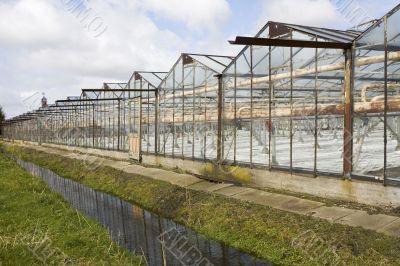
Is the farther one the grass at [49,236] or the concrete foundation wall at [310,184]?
the concrete foundation wall at [310,184]

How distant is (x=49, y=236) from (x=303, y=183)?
22.4ft

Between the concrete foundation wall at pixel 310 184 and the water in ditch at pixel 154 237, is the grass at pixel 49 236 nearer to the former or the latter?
the water in ditch at pixel 154 237

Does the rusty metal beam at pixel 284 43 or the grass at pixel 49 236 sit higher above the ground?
the rusty metal beam at pixel 284 43

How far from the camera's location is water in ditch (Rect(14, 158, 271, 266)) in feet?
28.2

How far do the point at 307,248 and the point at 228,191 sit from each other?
5347 mm

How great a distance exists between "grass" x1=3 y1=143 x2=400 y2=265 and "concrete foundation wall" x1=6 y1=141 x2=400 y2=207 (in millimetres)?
1681

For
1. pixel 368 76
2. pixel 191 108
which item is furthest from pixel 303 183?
pixel 191 108

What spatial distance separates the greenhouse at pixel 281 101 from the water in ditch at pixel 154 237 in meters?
3.79

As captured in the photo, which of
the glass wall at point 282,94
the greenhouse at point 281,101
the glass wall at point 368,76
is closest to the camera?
the glass wall at point 368,76

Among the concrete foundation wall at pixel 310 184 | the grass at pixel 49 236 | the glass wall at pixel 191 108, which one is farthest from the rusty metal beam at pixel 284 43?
the glass wall at pixel 191 108

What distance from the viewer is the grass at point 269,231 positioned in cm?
760

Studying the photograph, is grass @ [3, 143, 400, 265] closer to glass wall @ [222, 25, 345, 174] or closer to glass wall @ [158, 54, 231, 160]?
glass wall @ [222, 25, 345, 174]

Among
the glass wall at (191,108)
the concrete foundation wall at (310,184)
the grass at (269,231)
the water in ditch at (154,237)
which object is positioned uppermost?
the glass wall at (191,108)

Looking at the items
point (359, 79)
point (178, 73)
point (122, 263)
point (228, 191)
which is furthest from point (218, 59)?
point (122, 263)
